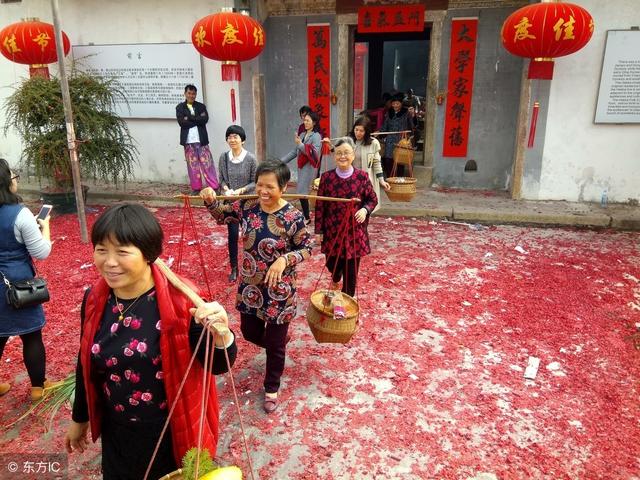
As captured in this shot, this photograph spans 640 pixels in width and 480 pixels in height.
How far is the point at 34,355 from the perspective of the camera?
3098mm

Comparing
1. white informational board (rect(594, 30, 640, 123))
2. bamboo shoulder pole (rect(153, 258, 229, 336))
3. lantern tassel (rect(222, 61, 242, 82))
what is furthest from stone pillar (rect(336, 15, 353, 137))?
bamboo shoulder pole (rect(153, 258, 229, 336))

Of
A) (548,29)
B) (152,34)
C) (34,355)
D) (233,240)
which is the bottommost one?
(34,355)

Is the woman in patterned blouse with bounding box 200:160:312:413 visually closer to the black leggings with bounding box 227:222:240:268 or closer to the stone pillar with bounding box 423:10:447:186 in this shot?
the black leggings with bounding box 227:222:240:268

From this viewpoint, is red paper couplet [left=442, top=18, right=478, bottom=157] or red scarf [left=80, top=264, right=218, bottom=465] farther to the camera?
red paper couplet [left=442, top=18, right=478, bottom=157]

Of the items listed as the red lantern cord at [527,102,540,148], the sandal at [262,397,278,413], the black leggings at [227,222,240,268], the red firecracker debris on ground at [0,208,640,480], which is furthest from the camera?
the red lantern cord at [527,102,540,148]

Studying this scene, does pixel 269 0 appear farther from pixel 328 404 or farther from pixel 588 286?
pixel 328 404

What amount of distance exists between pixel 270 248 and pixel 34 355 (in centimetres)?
171

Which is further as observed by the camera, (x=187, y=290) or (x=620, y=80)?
(x=620, y=80)

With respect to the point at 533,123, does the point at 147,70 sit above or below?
above

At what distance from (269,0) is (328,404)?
752 cm

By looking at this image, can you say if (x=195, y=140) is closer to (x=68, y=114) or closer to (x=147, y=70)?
(x=147, y=70)

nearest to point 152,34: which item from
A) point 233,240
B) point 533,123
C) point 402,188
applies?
point 233,240

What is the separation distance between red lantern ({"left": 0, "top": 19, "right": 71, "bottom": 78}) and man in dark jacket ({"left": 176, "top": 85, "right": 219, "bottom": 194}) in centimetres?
222

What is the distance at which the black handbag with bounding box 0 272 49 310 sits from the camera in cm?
285
